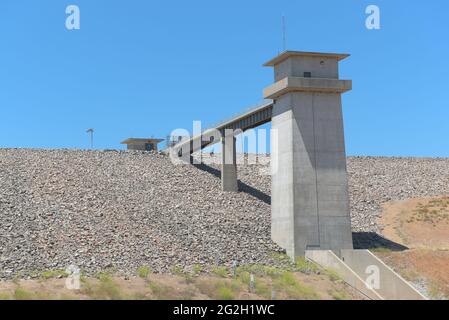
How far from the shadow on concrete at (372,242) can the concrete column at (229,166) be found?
15587mm

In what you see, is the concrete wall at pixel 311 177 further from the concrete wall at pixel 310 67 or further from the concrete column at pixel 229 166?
the concrete column at pixel 229 166

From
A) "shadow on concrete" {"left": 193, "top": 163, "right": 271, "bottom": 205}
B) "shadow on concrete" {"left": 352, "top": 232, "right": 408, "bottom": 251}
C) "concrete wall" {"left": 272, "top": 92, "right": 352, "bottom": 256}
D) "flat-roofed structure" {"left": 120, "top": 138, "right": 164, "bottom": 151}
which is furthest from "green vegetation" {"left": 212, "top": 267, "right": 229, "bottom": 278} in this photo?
"flat-roofed structure" {"left": 120, "top": 138, "right": 164, "bottom": 151}

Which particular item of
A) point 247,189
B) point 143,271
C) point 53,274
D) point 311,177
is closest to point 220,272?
point 143,271

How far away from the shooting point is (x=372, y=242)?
188 feet

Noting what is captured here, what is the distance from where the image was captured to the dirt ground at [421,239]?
1751 inches

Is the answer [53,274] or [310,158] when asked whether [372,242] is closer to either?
[310,158]

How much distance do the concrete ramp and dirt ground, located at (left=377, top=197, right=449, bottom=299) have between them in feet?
4.87

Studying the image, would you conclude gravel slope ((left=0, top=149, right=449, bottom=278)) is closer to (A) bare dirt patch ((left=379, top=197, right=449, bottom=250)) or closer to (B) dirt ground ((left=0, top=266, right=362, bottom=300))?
(A) bare dirt patch ((left=379, top=197, right=449, bottom=250))

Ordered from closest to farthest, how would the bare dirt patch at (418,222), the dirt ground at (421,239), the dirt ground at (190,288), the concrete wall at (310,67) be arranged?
the dirt ground at (190,288)
the dirt ground at (421,239)
the concrete wall at (310,67)
the bare dirt patch at (418,222)

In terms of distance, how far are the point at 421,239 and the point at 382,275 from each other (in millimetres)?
15964

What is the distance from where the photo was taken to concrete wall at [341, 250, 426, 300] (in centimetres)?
4166

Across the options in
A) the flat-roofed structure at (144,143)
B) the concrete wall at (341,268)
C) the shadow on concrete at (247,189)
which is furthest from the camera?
the flat-roofed structure at (144,143)

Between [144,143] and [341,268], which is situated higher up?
[144,143]

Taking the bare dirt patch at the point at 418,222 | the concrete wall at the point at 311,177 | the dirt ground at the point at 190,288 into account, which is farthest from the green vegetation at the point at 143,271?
the bare dirt patch at the point at 418,222
